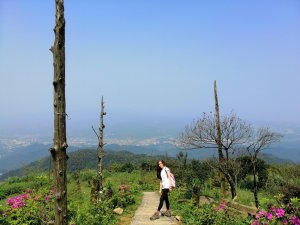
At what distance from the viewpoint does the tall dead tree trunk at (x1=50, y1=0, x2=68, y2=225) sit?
4492 mm

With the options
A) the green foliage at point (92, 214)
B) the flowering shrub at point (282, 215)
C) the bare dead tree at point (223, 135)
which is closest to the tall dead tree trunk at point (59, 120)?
the flowering shrub at point (282, 215)

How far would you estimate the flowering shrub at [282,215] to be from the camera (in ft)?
21.2

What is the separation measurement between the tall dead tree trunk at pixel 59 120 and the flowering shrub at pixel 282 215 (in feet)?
12.8

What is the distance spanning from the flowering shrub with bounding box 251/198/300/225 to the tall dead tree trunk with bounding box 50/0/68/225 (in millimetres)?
3904

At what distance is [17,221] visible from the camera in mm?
9773

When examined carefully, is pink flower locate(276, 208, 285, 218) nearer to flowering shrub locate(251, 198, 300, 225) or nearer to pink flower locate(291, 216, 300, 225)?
flowering shrub locate(251, 198, 300, 225)

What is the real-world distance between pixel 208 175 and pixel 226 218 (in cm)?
1380

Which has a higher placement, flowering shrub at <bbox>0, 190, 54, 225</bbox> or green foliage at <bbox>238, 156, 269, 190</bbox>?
Result: flowering shrub at <bbox>0, 190, 54, 225</bbox>

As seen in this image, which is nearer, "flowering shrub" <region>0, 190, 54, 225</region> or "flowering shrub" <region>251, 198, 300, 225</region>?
"flowering shrub" <region>251, 198, 300, 225</region>

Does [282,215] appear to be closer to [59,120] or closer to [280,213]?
[280,213]

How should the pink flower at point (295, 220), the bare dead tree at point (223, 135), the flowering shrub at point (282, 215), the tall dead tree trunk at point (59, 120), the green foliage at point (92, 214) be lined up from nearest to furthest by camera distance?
the tall dead tree trunk at point (59, 120) → the pink flower at point (295, 220) → the flowering shrub at point (282, 215) → the green foliage at point (92, 214) → the bare dead tree at point (223, 135)

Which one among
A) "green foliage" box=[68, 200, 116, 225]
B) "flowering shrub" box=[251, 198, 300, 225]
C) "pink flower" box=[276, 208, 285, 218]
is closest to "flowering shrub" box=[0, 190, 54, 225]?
"green foliage" box=[68, 200, 116, 225]

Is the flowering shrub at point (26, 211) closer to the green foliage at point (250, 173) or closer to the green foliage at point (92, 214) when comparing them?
the green foliage at point (92, 214)

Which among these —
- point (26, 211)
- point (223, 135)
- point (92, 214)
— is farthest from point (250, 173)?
point (26, 211)
